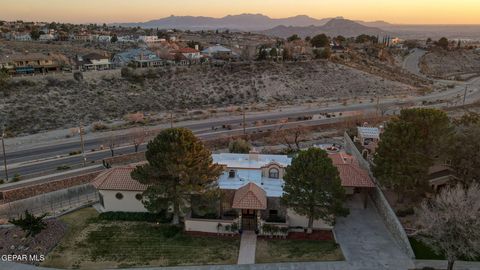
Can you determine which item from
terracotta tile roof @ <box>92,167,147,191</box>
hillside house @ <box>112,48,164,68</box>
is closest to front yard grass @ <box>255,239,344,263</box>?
terracotta tile roof @ <box>92,167,147,191</box>

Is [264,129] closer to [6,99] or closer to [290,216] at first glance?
[290,216]

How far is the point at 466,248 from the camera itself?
2511cm

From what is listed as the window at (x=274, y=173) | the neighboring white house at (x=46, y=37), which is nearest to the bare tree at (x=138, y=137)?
the window at (x=274, y=173)

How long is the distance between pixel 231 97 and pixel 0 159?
52284mm

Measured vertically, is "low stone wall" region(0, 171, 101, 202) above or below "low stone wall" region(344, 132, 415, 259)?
below

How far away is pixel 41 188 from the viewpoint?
4028 centimetres

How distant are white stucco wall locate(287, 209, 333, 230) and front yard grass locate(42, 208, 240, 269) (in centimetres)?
485

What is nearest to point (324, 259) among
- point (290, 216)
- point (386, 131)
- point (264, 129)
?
point (290, 216)

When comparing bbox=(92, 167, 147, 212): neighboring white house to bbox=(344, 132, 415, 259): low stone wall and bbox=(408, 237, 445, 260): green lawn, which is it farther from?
bbox=(408, 237, 445, 260): green lawn

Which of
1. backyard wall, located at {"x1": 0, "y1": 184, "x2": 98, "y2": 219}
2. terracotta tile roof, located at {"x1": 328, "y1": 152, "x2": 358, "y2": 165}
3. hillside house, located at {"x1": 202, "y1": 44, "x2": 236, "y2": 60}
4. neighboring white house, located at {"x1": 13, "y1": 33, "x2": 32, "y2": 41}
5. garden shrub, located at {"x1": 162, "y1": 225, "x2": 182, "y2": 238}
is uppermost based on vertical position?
neighboring white house, located at {"x1": 13, "y1": 33, "x2": 32, "y2": 41}

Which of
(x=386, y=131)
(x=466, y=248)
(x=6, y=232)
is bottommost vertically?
(x=6, y=232)

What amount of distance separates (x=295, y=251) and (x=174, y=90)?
6668cm

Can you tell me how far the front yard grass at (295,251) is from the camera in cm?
2866

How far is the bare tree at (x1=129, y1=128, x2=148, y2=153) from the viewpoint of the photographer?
55.6 meters
